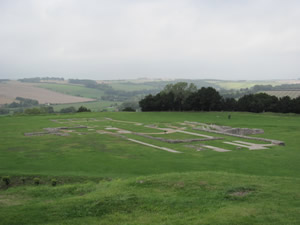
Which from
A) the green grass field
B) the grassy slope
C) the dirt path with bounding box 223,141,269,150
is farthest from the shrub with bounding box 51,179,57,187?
the dirt path with bounding box 223,141,269,150

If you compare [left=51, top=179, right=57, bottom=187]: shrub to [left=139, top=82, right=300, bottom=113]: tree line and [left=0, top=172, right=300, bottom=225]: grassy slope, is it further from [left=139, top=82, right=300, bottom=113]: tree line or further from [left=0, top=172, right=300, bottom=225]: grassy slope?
[left=139, top=82, right=300, bottom=113]: tree line

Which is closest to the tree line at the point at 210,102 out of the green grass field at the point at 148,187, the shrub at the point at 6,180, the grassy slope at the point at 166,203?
the green grass field at the point at 148,187

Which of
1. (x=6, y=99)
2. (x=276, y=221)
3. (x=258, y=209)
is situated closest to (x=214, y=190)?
(x=258, y=209)

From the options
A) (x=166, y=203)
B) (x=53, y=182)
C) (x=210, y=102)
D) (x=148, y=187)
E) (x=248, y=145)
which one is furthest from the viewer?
(x=210, y=102)

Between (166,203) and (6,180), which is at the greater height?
(166,203)

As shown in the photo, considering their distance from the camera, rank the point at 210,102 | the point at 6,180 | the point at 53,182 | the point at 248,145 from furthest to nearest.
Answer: the point at 210,102
the point at 248,145
the point at 6,180
the point at 53,182

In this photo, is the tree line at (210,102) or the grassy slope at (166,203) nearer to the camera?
the grassy slope at (166,203)

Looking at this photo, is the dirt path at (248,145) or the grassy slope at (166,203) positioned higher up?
the grassy slope at (166,203)

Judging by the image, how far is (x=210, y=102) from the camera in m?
70.4

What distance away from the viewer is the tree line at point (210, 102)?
63.6 meters

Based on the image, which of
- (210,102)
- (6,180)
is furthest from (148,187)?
(210,102)

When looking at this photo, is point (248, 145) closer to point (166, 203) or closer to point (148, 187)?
point (148, 187)

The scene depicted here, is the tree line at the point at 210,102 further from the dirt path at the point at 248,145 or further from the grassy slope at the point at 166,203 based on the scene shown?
the grassy slope at the point at 166,203

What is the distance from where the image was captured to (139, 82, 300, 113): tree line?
63594 millimetres
